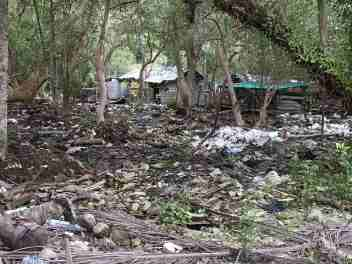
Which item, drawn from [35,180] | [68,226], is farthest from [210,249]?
[35,180]

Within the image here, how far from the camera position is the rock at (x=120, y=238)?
→ 450 centimetres

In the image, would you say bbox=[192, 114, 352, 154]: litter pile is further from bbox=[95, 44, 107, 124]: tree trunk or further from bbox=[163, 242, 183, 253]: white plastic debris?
bbox=[163, 242, 183, 253]: white plastic debris

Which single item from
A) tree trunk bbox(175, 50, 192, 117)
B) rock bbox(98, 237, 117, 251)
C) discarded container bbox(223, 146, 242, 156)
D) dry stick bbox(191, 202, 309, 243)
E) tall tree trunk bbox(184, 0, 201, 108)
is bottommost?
dry stick bbox(191, 202, 309, 243)

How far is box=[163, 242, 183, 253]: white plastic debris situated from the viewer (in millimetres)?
4346

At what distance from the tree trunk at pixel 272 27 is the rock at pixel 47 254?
5.81 meters

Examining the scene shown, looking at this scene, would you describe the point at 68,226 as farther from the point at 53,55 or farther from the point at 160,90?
the point at 160,90

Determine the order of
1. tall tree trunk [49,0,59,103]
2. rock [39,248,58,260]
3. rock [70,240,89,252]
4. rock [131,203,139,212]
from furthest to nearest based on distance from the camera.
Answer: tall tree trunk [49,0,59,103] → rock [131,203,139,212] → rock [70,240,89,252] → rock [39,248,58,260]

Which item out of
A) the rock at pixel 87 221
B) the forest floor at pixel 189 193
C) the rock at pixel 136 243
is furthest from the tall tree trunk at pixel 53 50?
the rock at pixel 136 243

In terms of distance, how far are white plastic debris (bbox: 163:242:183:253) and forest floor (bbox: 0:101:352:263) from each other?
0.6 inches

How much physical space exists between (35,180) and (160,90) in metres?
26.1

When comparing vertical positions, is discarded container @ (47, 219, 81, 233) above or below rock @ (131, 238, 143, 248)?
above

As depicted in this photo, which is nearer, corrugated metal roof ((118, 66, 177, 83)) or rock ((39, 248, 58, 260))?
rock ((39, 248, 58, 260))

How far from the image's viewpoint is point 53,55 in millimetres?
15289

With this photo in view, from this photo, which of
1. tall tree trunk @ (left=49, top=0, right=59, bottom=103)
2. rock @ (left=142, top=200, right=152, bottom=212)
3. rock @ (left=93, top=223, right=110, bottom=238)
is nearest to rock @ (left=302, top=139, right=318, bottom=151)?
rock @ (left=142, top=200, right=152, bottom=212)
